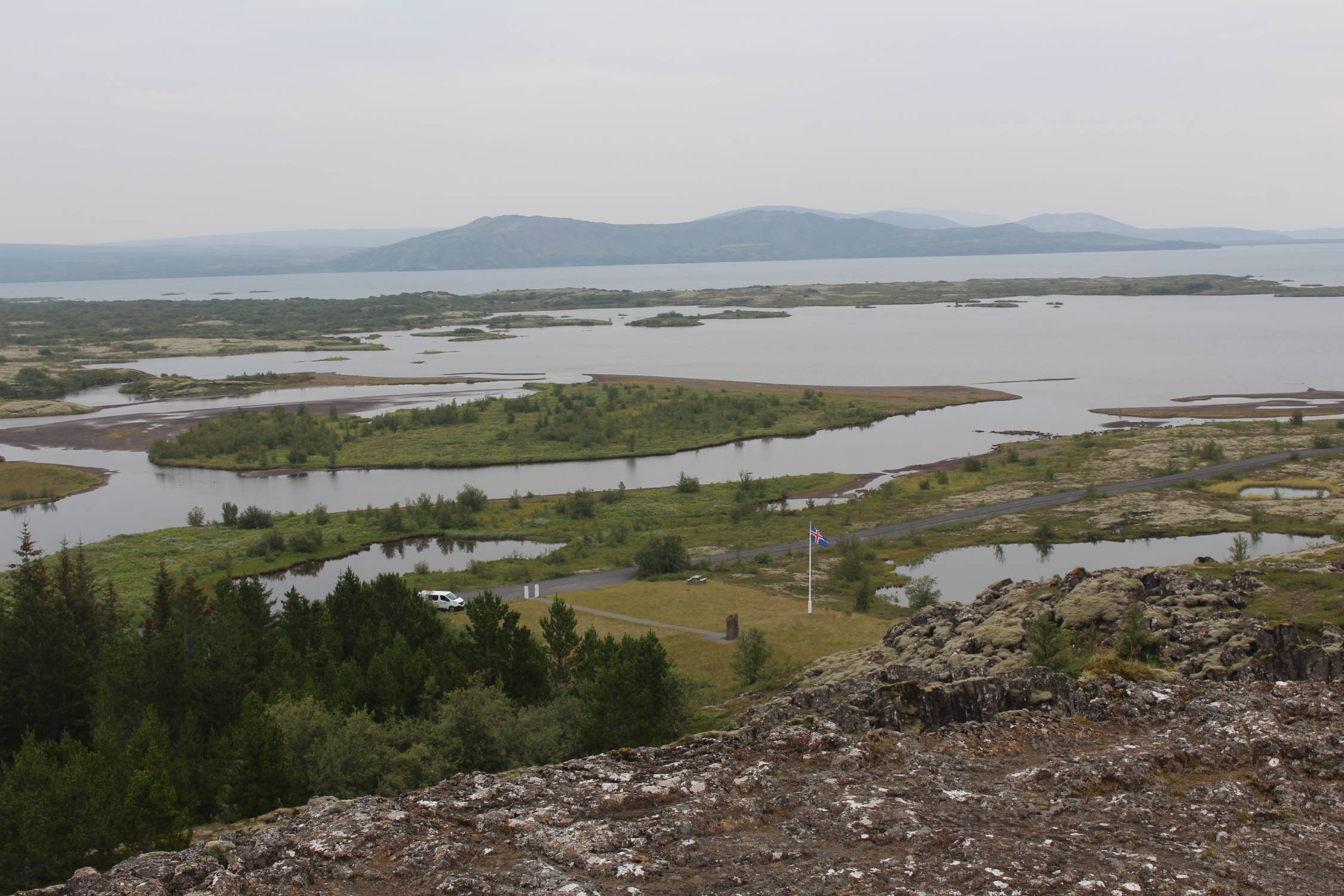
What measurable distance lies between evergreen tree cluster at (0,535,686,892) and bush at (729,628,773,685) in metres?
4.20

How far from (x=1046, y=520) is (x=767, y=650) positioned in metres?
31.1

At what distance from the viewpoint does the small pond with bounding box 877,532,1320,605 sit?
4779cm

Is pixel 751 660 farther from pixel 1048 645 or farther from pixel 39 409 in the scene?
pixel 39 409

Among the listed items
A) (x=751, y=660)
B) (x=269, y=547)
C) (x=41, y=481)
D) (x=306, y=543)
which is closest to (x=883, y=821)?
(x=751, y=660)

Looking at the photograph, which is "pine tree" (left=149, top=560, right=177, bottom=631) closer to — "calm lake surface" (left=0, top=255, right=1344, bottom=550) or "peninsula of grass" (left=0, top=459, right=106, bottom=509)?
"calm lake surface" (left=0, top=255, right=1344, bottom=550)

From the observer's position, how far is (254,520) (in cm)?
6172

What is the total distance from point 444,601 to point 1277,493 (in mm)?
50137

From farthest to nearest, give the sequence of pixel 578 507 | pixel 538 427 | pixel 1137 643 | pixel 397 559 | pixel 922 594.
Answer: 1. pixel 538 427
2. pixel 578 507
3. pixel 397 559
4. pixel 922 594
5. pixel 1137 643

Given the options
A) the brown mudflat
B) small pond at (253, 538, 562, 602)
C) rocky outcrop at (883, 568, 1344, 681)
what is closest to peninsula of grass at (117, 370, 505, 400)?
small pond at (253, 538, 562, 602)

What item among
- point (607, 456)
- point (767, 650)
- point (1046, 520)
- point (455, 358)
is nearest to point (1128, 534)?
point (1046, 520)

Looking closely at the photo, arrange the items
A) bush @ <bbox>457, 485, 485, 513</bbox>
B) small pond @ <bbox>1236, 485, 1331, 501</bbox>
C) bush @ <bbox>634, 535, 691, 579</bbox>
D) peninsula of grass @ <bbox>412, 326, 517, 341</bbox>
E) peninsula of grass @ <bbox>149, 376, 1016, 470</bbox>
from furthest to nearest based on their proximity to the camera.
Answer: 1. peninsula of grass @ <bbox>412, 326, 517, 341</bbox>
2. peninsula of grass @ <bbox>149, 376, 1016, 470</bbox>
3. bush @ <bbox>457, 485, 485, 513</bbox>
4. small pond @ <bbox>1236, 485, 1331, 501</bbox>
5. bush @ <bbox>634, 535, 691, 579</bbox>

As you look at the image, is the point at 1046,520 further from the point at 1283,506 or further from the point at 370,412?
the point at 370,412

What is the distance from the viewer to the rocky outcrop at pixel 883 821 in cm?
1130

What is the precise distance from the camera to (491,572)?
1962 inches
